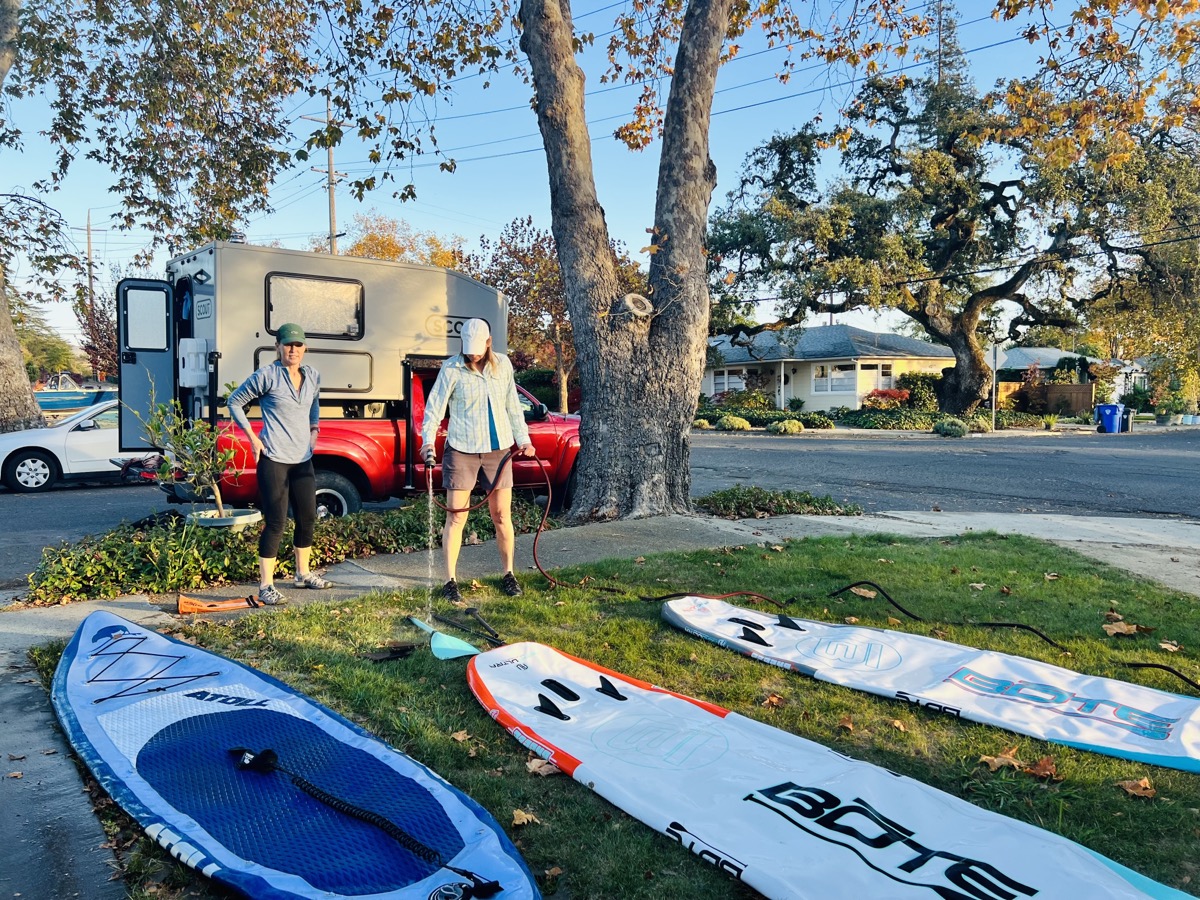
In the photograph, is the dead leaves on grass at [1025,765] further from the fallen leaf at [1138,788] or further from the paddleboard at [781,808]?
the paddleboard at [781,808]

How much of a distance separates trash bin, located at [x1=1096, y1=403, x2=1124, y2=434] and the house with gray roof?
1119 cm

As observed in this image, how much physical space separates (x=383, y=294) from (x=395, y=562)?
3935 mm

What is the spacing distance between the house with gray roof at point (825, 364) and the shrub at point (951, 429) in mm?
11512

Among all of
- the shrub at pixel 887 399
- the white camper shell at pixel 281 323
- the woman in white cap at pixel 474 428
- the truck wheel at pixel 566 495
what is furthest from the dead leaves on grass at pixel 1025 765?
the shrub at pixel 887 399

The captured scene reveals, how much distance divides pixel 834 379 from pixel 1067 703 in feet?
130

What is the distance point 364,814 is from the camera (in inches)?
102

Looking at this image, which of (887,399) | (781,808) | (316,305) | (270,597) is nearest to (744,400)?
(887,399)

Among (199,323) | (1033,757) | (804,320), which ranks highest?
(804,320)

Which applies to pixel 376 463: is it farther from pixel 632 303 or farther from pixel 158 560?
pixel 632 303

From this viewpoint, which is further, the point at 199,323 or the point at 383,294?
the point at 383,294

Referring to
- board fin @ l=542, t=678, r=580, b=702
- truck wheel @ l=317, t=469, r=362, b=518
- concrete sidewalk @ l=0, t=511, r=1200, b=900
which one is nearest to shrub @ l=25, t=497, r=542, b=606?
concrete sidewalk @ l=0, t=511, r=1200, b=900

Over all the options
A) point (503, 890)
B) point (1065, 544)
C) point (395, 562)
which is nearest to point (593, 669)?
point (503, 890)

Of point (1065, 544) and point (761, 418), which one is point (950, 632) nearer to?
point (1065, 544)

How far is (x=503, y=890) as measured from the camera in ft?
7.41
